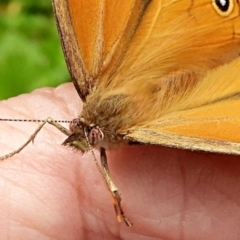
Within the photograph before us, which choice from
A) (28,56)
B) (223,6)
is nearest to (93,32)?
(223,6)

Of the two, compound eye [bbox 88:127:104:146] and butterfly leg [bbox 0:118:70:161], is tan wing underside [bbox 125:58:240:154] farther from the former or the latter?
butterfly leg [bbox 0:118:70:161]

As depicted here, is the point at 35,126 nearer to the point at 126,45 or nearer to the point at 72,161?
the point at 72,161

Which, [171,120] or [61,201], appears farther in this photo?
[61,201]

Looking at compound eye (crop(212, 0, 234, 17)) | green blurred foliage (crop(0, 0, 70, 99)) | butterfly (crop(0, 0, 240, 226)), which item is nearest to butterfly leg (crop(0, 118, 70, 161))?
butterfly (crop(0, 0, 240, 226))

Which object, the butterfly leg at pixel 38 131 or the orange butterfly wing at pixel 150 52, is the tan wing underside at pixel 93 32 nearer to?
the orange butterfly wing at pixel 150 52

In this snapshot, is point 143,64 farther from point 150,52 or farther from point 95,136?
point 95,136

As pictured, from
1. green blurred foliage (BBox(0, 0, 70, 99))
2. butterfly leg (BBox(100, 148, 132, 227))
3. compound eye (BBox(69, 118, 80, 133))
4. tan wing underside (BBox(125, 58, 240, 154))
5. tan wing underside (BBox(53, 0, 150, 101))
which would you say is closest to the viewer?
tan wing underside (BBox(125, 58, 240, 154))

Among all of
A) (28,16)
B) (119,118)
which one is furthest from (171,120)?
(28,16)
